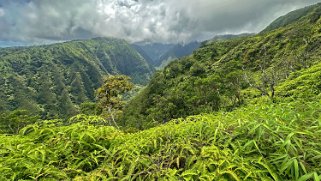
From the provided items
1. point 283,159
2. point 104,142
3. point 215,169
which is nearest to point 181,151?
point 215,169

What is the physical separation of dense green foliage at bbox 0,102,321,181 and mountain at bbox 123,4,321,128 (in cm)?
547

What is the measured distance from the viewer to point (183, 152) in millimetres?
3219

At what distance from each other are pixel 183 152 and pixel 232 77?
140 ft

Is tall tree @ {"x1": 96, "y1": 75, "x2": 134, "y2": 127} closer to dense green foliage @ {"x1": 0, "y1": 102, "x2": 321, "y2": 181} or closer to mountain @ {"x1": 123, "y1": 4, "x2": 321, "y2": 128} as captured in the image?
mountain @ {"x1": 123, "y1": 4, "x2": 321, "y2": 128}

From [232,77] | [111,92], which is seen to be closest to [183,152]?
[232,77]

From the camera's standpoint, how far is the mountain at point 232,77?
139 feet

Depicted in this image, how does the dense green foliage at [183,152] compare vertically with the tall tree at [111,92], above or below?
below

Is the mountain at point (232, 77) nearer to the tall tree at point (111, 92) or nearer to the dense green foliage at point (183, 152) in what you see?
the dense green foliage at point (183, 152)

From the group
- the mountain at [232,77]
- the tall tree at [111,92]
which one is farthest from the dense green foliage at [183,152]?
the tall tree at [111,92]

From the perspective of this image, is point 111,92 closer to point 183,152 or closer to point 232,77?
point 232,77

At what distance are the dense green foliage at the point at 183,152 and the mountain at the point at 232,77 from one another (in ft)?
18.0

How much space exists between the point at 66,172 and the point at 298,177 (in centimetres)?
229

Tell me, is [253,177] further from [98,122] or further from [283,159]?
[98,122]

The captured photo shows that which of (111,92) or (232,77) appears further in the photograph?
(111,92)
